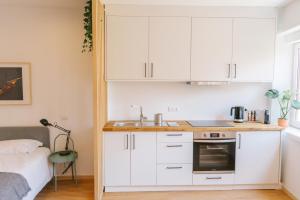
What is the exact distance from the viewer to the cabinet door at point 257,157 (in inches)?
112

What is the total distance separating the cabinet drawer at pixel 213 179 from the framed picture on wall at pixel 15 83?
2624 mm

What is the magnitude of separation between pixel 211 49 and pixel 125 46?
1179 mm

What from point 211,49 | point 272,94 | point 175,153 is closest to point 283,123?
point 272,94

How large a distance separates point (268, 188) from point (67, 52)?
11.2 ft

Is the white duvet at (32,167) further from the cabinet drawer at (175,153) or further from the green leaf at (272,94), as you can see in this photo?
the green leaf at (272,94)

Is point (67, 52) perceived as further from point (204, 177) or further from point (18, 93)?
point (204, 177)

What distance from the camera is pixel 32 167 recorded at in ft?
8.08

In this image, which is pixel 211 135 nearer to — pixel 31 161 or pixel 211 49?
pixel 211 49

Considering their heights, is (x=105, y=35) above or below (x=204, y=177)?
above

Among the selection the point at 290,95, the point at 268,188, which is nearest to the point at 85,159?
the point at 268,188

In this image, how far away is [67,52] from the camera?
313cm

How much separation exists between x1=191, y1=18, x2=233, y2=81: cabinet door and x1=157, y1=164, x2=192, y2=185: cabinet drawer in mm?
1219

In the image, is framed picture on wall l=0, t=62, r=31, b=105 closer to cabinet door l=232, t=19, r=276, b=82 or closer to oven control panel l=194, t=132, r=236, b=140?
oven control panel l=194, t=132, r=236, b=140

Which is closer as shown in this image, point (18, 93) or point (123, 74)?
point (123, 74)
